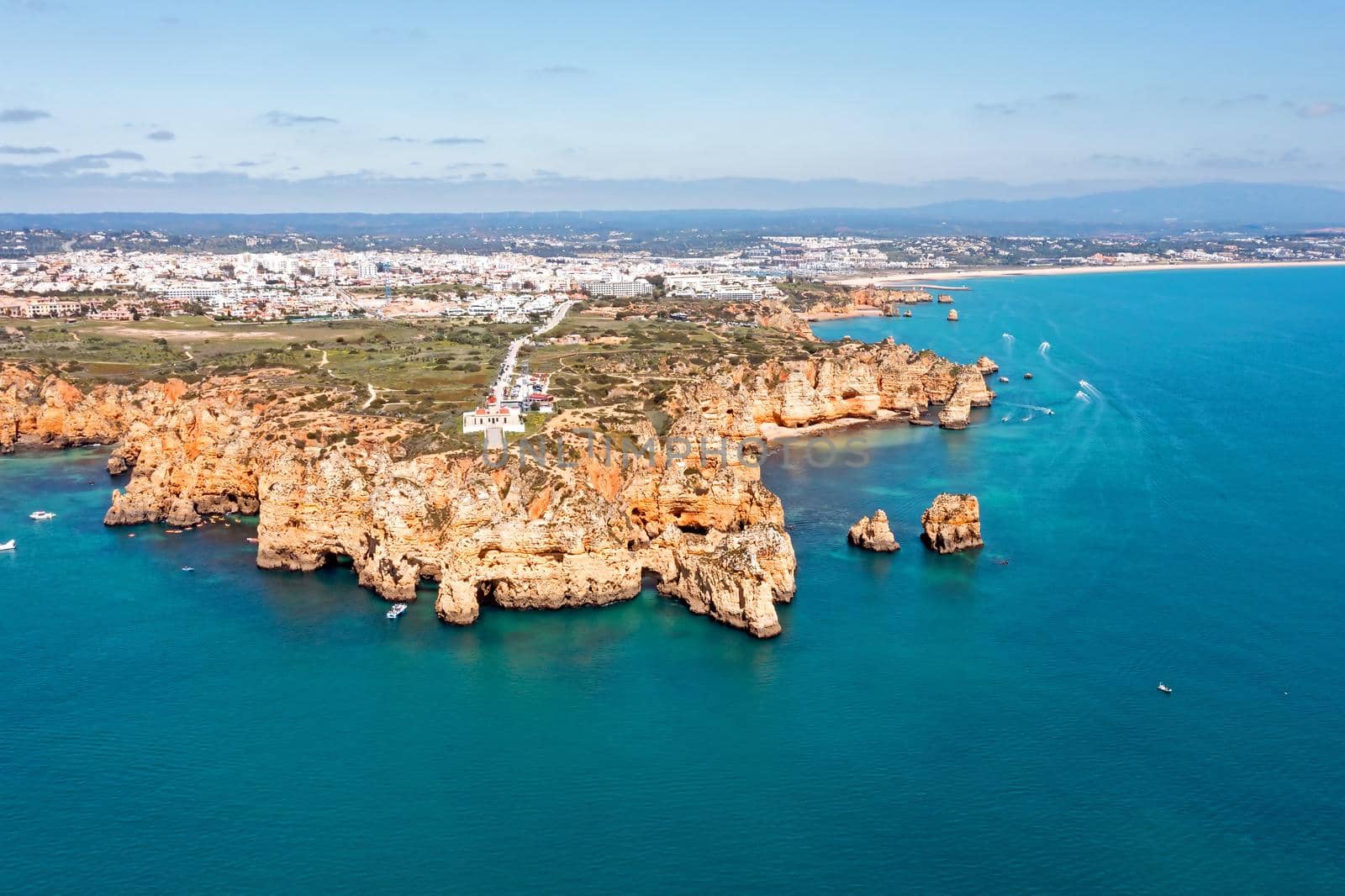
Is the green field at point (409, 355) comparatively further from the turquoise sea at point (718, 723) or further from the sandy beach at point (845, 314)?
the sandy beach at point (845, 314)

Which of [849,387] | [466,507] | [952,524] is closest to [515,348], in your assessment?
[849,387]

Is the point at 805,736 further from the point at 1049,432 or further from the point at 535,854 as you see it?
the point at 1049,432

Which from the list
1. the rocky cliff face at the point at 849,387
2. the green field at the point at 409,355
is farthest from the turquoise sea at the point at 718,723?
the rocky cliff face at the point at 849,387

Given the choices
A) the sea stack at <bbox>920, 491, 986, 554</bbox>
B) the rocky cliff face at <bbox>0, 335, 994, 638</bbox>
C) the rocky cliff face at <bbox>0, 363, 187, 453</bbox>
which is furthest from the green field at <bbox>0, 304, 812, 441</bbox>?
the sea stack at <bbox>920, 491, 986, 554</bbox>

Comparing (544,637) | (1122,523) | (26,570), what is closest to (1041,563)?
(1122,523)

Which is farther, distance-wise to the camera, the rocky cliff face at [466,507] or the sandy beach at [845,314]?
the sandy beach at [845,314]

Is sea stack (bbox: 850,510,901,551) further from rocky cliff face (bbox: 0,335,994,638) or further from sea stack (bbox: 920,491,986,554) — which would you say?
rocky cliff face (bbox: 0,335,994,638)
